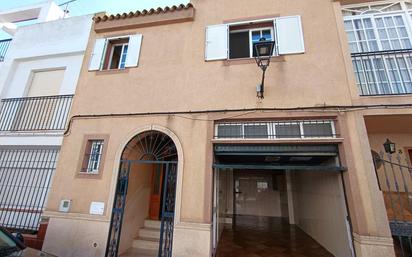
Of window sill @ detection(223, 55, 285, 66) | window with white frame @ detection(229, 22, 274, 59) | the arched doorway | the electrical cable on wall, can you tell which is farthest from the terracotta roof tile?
the arched doorway

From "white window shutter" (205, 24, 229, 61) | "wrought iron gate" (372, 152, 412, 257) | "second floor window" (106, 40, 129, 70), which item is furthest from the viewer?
"second floor window" (106, 40, 129, 70)

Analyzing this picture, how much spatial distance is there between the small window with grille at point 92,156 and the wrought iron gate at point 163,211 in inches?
31.8

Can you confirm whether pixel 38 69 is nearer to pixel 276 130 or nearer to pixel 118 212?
pixel 118 212

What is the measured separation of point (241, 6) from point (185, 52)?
7.28 feet

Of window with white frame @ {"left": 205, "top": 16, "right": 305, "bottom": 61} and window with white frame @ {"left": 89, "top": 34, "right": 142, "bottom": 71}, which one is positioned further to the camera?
window with white frame @ {"left": 89, "top": 34, "right": 142, "bottom": 71}

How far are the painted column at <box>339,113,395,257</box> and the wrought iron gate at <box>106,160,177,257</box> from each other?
387cm

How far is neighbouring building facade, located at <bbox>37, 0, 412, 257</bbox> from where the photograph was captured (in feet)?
14.7

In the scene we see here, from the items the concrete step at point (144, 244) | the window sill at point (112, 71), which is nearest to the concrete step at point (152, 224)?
the concrete step at point (144, 244)

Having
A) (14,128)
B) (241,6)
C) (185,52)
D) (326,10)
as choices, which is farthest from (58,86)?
(326,10)

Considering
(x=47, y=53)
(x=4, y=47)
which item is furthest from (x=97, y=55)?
(x=4, y=47)

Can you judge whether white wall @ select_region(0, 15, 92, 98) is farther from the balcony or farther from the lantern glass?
the lantern glass

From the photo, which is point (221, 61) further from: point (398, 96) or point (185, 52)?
point (398, 96)

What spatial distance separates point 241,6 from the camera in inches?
237

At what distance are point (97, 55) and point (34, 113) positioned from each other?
3.37 metres
